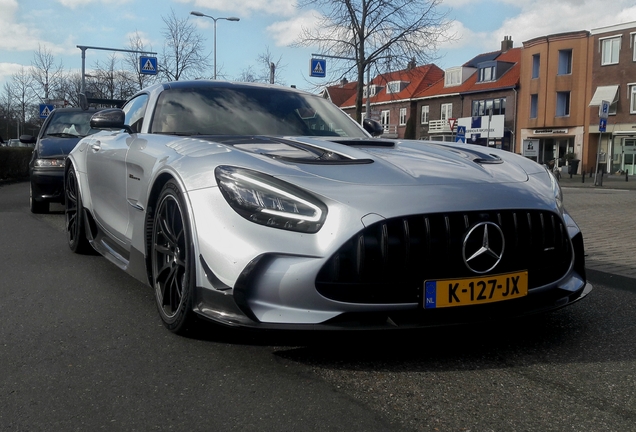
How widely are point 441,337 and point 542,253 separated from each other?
63 cm

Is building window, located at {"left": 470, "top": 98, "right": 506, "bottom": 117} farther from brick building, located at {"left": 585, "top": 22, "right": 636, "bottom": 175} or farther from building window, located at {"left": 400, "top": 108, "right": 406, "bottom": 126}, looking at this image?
building window, located at {"left": 400, "top": 108, "right": 406, "bottom": 126}

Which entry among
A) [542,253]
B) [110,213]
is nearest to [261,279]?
[542,253]

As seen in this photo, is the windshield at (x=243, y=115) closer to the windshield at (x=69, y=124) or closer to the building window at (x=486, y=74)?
the windshield at (x=69, y=124)

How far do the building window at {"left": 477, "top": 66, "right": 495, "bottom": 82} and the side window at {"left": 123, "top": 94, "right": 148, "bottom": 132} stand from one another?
152 feet

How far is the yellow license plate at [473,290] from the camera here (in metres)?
2.70

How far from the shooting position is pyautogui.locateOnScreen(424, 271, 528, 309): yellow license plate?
2.70 meters

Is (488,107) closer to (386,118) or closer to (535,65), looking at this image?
(535,65)

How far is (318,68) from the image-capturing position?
2431cm

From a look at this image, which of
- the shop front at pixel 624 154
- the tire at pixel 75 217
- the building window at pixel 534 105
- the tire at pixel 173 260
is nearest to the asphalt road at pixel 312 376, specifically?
the tire at pixel 173 260


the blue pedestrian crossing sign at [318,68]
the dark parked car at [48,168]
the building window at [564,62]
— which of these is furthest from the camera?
the building window at [564,62]

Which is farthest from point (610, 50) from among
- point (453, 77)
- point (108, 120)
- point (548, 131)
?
point (108, 120)

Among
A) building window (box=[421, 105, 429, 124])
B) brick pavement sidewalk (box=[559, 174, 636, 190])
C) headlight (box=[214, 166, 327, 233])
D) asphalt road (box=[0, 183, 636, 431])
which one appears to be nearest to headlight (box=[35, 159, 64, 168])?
asphalt road (box=[0, 183, 636, 431])

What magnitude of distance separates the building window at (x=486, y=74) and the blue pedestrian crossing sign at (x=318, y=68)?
89.6 ft

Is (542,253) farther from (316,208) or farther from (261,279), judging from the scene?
(261,279)
